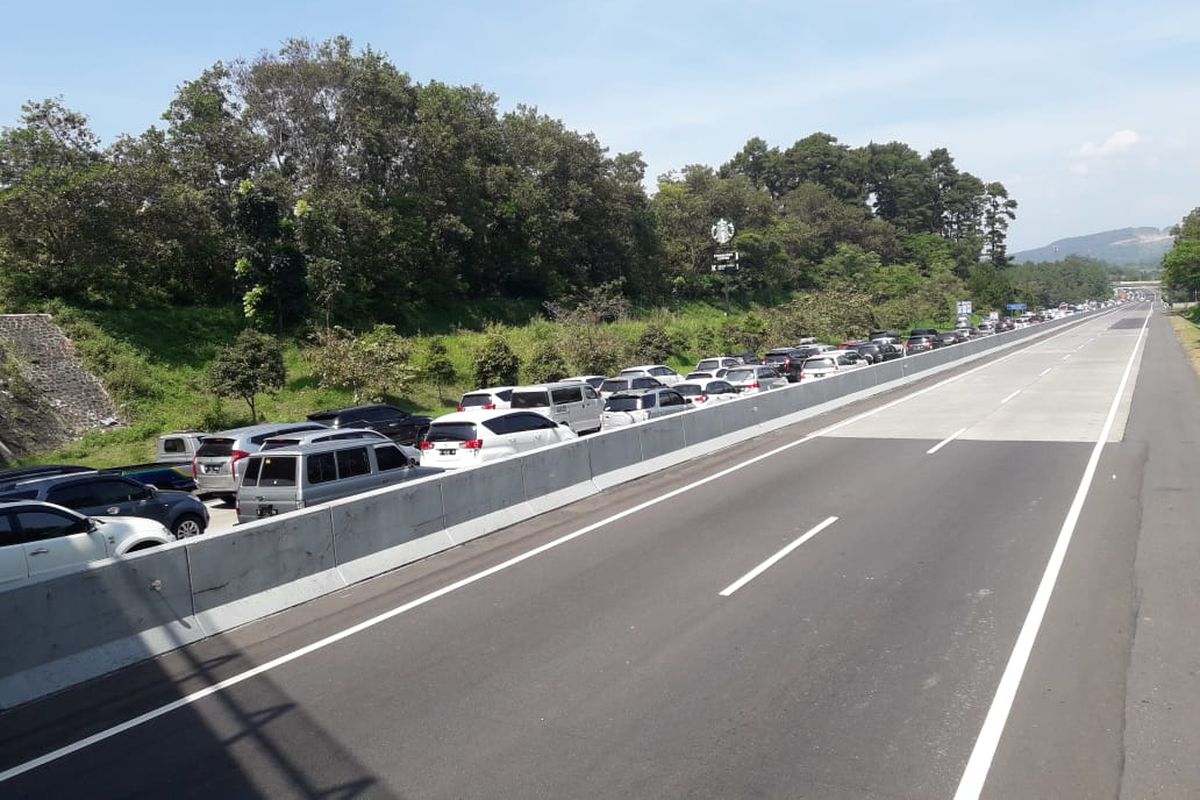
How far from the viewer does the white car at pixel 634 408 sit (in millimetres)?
23516

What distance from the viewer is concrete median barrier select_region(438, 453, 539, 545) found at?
40.5 ft

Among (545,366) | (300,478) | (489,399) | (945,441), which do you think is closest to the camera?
(300,478)

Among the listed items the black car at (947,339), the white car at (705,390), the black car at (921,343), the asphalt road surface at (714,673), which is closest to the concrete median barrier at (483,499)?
the asphalt road surface at (714,673)

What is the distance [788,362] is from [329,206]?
2239 cm

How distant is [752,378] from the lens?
3109 centimetres

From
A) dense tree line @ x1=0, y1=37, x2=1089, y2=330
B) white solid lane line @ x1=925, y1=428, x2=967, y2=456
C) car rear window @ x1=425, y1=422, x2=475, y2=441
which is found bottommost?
white solid lane line @ x1=925, y1=428, x2=967, y2=456

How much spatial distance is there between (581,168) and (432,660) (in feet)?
183

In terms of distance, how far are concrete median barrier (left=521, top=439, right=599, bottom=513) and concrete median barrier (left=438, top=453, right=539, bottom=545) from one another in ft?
0.61

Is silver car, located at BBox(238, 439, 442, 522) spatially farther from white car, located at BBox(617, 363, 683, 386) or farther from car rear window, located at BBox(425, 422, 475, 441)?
white car, located at BBox(617, 363, 683, 386)

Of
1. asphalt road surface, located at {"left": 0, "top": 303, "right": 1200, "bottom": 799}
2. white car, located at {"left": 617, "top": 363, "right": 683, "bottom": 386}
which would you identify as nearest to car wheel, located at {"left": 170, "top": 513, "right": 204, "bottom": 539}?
asphalt road surface, located at {"left": 0, "top": 303, "right": 1200, "bottom": 799}

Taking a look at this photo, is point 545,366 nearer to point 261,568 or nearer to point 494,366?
point 494,366

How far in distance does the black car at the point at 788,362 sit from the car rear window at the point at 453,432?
22055mm

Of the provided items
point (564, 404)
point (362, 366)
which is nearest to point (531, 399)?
point (564, 404)

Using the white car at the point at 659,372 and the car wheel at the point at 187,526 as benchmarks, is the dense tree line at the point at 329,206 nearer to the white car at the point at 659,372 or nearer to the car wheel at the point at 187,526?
the white car at the point at 659,372
